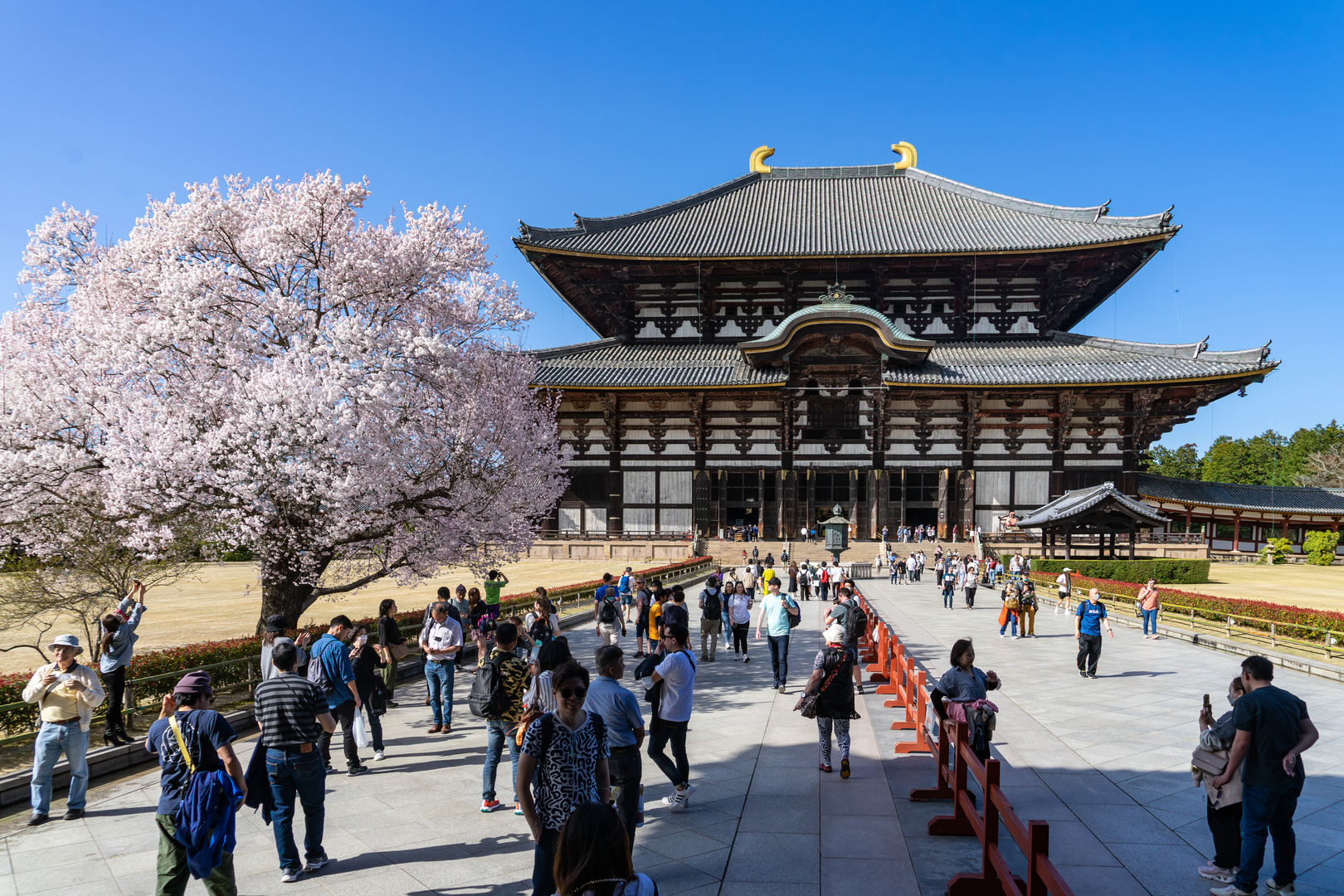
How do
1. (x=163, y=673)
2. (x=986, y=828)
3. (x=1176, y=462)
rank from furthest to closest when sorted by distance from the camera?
(x=1176, y=462) < (x=163, y=673) < (x=986, y=828)

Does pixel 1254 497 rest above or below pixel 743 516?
above

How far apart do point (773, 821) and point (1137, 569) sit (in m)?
27.7

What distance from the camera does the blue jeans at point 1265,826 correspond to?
5.34m

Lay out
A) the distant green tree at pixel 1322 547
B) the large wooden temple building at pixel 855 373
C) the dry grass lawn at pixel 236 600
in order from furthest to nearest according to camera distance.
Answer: the distant green tree at pixel 1322 547, the large wooden temple building at pixel 855 373, the dry grass lawn at pixel 236 600

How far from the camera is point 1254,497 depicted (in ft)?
136

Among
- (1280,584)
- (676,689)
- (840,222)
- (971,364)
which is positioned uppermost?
(840,222)

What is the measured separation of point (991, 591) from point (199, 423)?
1108 inches

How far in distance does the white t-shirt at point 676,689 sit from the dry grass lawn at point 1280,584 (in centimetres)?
2286

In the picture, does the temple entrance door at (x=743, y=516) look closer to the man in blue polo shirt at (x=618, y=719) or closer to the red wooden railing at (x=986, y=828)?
the red wooden railing at (x=986, y=828)

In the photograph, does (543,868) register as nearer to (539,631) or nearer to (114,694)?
(539,631)

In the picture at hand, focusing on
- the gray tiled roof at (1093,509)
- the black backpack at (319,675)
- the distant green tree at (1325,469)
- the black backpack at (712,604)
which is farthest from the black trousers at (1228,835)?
the distant green tree at (1325,469)

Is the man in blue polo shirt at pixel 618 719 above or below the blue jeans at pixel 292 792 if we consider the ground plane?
above

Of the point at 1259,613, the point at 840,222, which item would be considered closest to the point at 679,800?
the point at 1259,613

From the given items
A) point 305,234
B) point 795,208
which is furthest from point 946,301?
point 305,234
